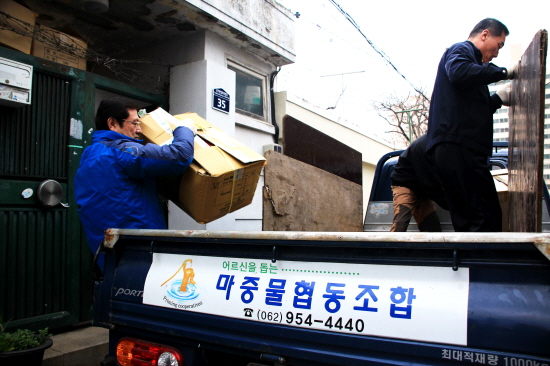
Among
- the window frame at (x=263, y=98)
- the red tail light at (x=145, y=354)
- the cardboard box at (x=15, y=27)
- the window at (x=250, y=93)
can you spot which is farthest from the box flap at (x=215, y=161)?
the window at (x=250, y=93)

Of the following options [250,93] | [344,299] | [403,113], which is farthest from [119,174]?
[403,113]

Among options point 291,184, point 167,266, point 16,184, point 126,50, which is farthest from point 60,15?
point 167,266

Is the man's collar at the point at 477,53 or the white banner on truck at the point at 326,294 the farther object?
the man's collar at the point at 477,53

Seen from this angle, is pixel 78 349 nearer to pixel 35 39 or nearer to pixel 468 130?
pixel 35 39

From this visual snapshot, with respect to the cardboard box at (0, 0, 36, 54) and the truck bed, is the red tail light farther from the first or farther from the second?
the cardboard box at (0, 0, 36, 54)

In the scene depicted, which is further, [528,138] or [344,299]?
[528,138]

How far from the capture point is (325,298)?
1604 millimetres

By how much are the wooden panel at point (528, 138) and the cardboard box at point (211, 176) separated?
1.51 m

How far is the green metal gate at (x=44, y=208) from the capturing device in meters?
3.49

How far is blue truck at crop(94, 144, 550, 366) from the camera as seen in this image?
133cm

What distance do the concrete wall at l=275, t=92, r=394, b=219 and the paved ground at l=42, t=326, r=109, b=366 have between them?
3.72m

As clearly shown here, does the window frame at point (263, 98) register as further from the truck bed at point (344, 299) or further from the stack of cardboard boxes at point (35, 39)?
the truck bed at point (344, 299)

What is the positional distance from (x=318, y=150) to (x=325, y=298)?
12.5 ft

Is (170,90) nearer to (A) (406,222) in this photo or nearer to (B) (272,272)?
(A) (406,222)
